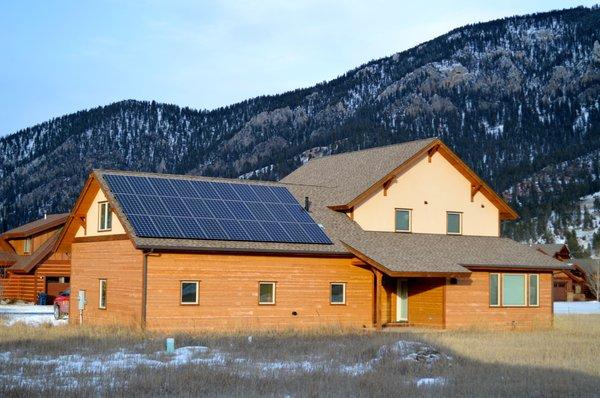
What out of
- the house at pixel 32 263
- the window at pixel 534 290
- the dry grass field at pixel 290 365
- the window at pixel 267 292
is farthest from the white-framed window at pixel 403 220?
the house at pixel 32 263

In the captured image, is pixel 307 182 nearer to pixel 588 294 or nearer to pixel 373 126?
pixel 588 294

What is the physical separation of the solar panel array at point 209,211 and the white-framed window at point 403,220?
4.55 m

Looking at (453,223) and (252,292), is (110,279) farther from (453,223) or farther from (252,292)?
(453,223)

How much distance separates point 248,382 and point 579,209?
6261 inches

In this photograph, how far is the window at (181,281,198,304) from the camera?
30.9 m

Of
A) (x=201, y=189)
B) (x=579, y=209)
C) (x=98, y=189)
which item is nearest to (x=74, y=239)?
(x=98, y=189)

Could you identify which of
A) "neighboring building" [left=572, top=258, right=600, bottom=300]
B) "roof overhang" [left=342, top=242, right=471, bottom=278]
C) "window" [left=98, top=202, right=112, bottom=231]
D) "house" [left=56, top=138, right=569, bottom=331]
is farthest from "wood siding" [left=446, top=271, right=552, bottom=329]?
"neighboring building" [left=572, top=258, right=600, bottom=300]

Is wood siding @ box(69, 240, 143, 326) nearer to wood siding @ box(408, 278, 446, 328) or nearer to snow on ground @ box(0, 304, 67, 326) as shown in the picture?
snow on ground @ box(0, 304, 67, 326)

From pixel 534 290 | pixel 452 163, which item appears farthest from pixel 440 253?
pixel 452 163

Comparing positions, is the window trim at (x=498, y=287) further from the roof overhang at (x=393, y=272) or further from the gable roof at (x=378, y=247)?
the roof overhang at (x=393, y=272)

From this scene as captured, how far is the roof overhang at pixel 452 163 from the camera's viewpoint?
3709cm

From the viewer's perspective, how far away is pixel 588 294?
9669cm

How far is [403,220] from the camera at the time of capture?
126ft

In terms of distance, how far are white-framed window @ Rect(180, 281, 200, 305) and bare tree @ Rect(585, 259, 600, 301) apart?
62.9 m
